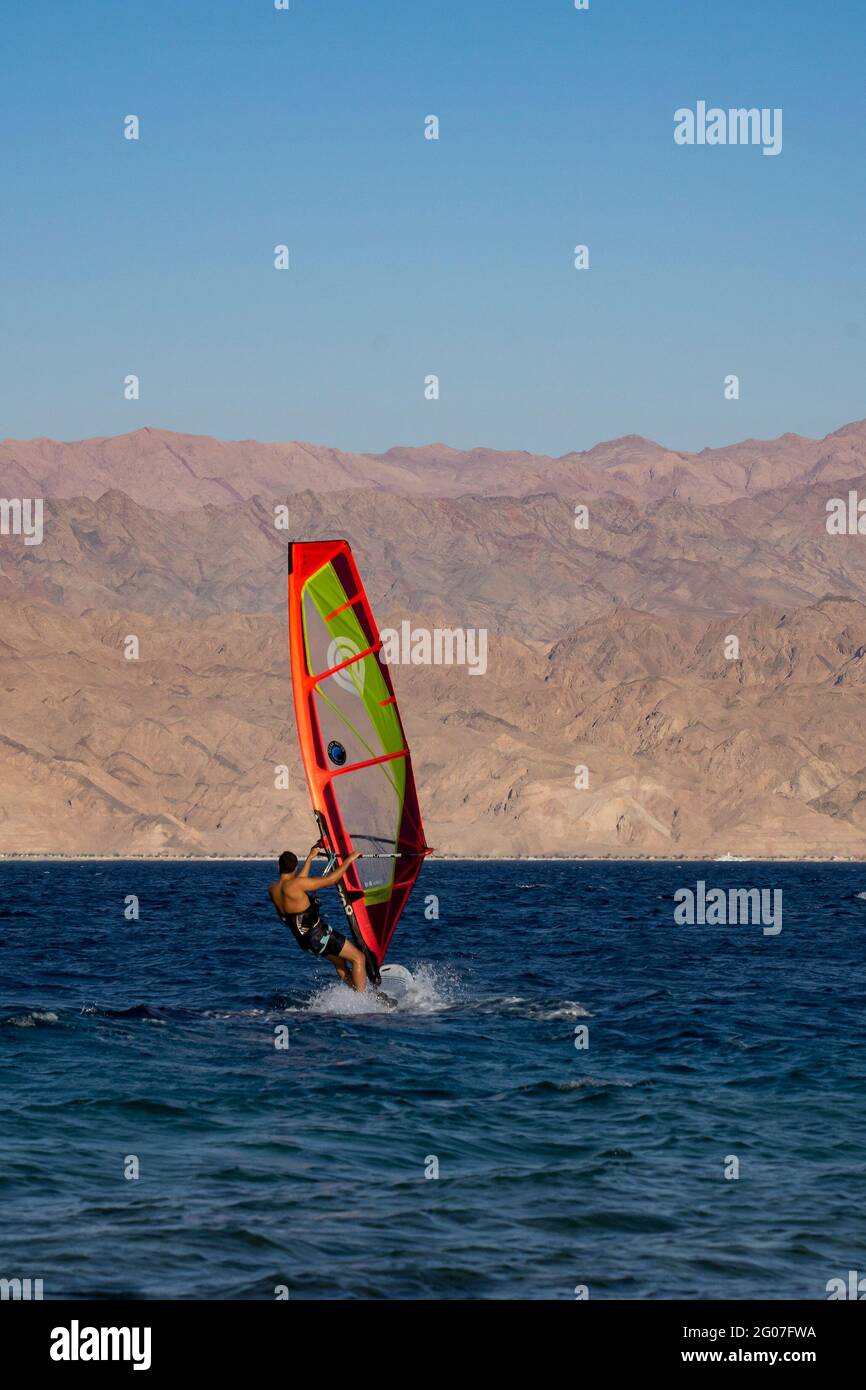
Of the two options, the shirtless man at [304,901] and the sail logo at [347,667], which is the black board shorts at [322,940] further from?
the sail logo at [347,667]

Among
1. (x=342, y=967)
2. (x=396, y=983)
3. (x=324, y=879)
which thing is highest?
(x=324, y=879)

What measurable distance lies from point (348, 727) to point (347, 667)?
3.23ft

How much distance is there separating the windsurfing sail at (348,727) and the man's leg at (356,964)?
40 centimetres

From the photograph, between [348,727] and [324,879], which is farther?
[348,727]

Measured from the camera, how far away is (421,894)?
9994 cm

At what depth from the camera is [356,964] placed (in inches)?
1204

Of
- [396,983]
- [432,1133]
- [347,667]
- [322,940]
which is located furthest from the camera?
[396,983]

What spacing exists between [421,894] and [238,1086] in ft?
253

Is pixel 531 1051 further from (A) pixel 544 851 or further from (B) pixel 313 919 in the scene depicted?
(A) pixel 544 851

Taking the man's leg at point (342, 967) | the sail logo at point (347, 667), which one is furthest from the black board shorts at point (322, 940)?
the sail logo at point (347, 667)

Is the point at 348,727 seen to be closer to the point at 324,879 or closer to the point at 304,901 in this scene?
the point at 324,879

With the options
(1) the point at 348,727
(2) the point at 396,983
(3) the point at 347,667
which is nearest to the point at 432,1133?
(1) the point at 348,727

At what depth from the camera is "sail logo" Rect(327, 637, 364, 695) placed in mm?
28547
